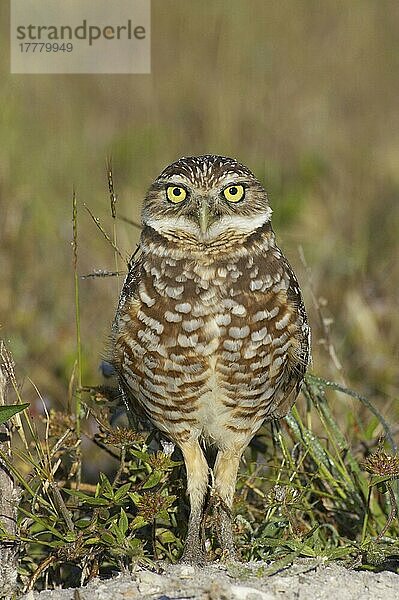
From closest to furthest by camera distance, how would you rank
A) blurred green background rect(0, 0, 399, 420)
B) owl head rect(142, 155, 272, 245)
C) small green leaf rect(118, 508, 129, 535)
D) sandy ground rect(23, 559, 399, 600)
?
1. sandy ground rect(23, 559, 399, 600)
2. small green leaf rect(118, 508, 129, 535)
3. owl head rect(142, 155, 272, 245)
4. blurred green background rect(0, 0, 399, 420)

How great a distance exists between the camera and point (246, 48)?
7961 mm

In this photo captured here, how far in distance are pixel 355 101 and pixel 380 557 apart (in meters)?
5.91

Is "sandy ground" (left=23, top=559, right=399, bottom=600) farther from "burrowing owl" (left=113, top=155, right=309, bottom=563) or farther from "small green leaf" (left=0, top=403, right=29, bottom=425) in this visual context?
"small green leaf" (left=0, top=403, right=29, bottom=425)

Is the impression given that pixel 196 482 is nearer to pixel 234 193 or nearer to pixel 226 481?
pixel 226 481

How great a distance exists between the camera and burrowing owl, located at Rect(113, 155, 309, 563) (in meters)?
3.01

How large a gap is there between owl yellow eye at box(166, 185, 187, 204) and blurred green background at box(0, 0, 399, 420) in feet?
3.49

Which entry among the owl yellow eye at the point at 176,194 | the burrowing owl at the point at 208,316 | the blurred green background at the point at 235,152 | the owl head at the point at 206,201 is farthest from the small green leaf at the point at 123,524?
the blurred green background at the point at 235,152

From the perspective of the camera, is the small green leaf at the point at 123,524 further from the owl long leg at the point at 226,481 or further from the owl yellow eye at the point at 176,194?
the owl yellow eye at the point at 176,194

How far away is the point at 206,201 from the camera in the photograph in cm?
307

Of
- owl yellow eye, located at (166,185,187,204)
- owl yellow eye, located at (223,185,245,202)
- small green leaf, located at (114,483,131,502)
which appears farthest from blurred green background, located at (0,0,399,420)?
small green leaf, located at (114,483,131,502)

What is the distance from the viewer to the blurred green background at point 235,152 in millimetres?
5262

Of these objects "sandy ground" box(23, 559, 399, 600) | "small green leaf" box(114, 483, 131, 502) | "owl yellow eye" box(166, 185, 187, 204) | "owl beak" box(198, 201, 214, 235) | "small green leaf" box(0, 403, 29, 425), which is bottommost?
"sandy ground" box(23, 559, 399, 600)

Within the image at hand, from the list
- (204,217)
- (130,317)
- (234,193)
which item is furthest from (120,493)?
(234,193)

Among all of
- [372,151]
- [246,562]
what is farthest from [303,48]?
[246,562]
